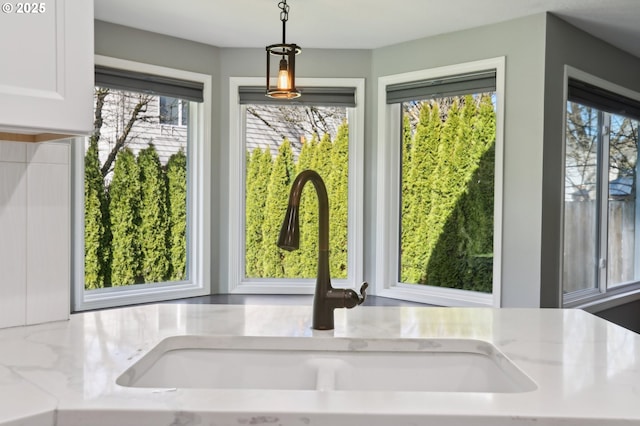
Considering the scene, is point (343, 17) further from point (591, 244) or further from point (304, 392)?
point (304, 392)

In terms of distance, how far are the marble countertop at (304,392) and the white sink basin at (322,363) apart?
3cm

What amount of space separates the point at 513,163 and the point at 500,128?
0.22 m

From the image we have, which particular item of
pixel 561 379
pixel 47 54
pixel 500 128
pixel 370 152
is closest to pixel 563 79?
pixel 500 128

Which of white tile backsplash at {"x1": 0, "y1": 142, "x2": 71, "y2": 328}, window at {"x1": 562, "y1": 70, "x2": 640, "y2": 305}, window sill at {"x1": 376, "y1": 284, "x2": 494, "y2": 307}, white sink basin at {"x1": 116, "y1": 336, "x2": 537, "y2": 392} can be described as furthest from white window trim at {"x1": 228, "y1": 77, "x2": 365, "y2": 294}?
white sink basin at {"x1": 116, "y1": 336, "x2": 537, "y2": 392}

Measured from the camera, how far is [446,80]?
3.49 metres

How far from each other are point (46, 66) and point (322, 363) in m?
0.82

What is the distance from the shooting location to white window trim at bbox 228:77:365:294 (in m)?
3.75

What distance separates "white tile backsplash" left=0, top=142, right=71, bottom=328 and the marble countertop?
0.05m

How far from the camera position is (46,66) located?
1.03 m

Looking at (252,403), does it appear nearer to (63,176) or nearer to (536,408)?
(536,408)

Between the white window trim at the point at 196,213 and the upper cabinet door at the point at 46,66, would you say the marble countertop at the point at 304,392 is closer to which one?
the upper cabinet door at the point at 46,66

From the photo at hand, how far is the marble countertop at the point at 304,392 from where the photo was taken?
81 cm

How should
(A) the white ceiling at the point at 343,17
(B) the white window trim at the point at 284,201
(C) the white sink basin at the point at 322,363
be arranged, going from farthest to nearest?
(B) the white window trim at the point at 284,201, (A) the white ceiling at the point at 343,17, (C) the white sink basin at the point at 322,363

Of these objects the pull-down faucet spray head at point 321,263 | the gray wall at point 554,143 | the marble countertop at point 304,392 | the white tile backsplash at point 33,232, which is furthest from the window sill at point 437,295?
the white tile backsplash at point 33,232
